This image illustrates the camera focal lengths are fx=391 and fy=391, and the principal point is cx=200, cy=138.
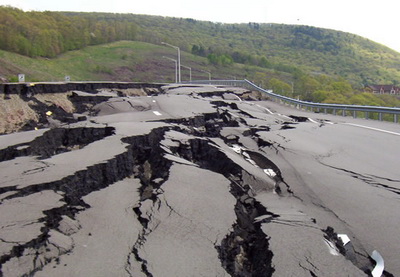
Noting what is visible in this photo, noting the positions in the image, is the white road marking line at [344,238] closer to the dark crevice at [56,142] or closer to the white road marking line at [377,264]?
the white road marking line at [377,264]

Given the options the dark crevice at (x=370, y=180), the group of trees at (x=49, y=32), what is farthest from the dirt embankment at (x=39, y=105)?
the group of trees at (x=49, y=32)

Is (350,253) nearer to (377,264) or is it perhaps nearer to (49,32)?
(377,264)

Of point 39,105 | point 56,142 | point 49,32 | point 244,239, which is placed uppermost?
point 244,239

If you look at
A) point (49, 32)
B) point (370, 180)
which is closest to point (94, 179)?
point (370, 180)

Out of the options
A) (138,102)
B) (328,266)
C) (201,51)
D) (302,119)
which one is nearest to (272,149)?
(328,266)

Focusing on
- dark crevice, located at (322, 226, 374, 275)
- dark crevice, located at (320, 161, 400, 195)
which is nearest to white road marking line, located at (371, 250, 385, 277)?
dark crevice, located at (322, 226, 374, 275)

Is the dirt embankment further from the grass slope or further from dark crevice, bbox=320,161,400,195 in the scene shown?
the grass slope
